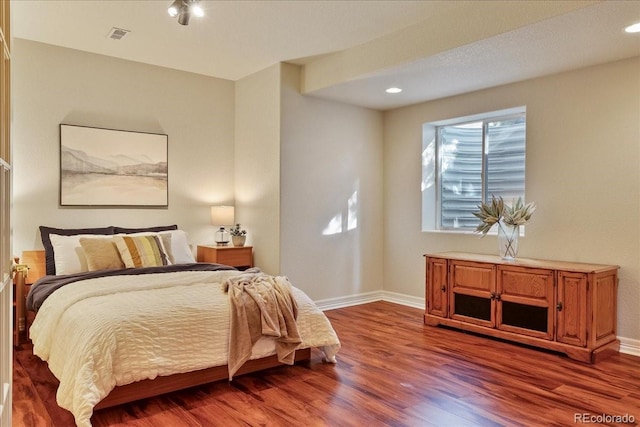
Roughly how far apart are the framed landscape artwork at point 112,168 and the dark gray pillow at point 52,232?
29 cm

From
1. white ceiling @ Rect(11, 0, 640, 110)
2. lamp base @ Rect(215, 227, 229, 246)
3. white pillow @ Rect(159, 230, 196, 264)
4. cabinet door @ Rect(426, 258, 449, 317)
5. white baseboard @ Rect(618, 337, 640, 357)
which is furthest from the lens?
lamp base @ Rect(215, 227, 229, 246)

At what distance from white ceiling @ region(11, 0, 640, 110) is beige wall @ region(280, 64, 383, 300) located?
0.45m

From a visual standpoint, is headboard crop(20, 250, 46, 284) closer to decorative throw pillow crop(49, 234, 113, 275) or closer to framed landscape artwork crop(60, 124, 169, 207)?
decorative throw pillow crop(49, 234, 113, 275)

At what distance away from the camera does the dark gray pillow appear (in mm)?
4043

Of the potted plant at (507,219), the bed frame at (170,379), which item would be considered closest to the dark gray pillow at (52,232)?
the bed frame at (170,379)

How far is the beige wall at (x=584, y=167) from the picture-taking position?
3836 millimetres

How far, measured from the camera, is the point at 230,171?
18.3 ft

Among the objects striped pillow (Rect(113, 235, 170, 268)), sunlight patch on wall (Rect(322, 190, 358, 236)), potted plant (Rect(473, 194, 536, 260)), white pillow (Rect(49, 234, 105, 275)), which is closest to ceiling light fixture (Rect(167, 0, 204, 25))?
striped pillow (Rect(113, 235, 170, 268))

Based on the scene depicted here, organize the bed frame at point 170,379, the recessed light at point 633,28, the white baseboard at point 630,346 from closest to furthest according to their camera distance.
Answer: the bed frame at point 170,379 < the recessed light at point 633,28 < the white baseboard at point 630,346

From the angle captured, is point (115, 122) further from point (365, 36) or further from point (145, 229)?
point (365, 36)

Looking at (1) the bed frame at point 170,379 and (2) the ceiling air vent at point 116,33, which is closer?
(1) the bed frame at point 170,379

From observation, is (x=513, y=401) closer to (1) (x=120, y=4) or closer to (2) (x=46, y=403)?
(2) (x=46, y=403)

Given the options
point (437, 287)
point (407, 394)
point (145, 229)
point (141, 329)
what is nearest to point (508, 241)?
point (437, 287)

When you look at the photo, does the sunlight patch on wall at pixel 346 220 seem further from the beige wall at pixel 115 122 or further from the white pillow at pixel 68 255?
the white pillow at pixel 68 255
